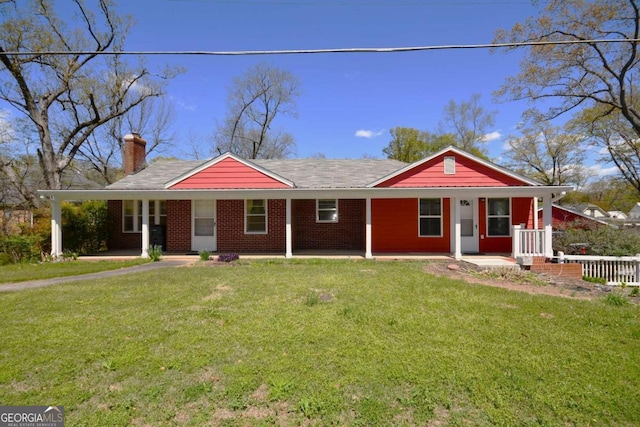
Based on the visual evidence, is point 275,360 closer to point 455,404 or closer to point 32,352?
point 455,404

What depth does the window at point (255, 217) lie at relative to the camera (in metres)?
13.6

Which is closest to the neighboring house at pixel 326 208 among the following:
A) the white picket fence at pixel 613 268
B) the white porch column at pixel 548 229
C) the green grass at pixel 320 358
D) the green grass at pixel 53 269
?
the white porch column at pixel 548 229

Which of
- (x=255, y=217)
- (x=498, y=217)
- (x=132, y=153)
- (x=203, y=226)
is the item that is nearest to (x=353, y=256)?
(x=255, y=217)

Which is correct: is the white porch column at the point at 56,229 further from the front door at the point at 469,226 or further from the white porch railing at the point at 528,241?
the white porch railing at the point at 528,241

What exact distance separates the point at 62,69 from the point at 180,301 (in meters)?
20.5

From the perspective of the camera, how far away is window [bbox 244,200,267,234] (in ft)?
44.8

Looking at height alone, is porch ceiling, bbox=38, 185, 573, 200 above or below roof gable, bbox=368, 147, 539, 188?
below

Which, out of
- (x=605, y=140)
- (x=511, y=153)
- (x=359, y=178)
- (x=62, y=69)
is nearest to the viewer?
(x=359, y=178)

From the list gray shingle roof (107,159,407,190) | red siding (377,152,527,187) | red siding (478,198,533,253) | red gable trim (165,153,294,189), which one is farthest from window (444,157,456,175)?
red gable trim (165,153,294,189)

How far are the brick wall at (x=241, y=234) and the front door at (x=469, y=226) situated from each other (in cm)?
726

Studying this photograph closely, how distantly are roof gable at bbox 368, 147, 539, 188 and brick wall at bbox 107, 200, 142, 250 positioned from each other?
11.2 meters

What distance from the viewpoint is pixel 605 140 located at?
93.1 feet

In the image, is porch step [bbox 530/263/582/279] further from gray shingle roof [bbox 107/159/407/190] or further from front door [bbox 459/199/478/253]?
gray shingle roof [bbox 107/159/407/190]

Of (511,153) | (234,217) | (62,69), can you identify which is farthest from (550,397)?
(511,153)
